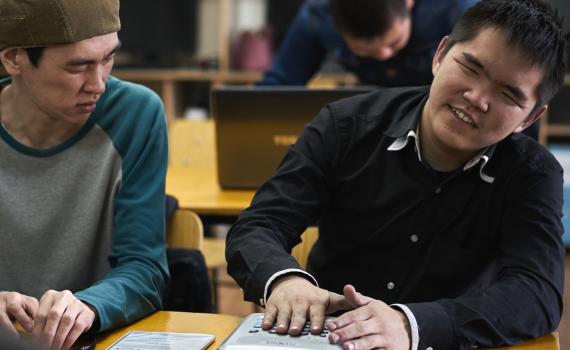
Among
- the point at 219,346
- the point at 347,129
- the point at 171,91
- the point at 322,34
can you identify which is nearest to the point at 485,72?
the point at 347,129

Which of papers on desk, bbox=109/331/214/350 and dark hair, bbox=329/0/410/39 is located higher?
dark hair, bbox=329/0/410/39

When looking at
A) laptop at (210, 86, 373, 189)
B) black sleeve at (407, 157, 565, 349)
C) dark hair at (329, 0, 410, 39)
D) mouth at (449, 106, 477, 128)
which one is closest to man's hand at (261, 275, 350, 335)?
black sleeve at (407, 157, 565, 349)

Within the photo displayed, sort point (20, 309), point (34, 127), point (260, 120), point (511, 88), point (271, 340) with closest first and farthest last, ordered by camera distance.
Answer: point (271, 340) → point (20, 309) → point (511, 88) → point (34, 127) → point (260, 120)

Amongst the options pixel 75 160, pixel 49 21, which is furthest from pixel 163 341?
pixel 49 21

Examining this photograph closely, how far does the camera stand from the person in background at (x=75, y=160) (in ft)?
→ 4.67

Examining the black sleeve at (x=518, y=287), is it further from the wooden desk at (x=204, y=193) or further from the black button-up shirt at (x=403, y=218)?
the wooden desk at (x=204, y=193)

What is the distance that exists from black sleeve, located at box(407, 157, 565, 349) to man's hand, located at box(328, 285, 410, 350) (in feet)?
0.15

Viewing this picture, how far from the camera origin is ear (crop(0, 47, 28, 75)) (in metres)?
1.45

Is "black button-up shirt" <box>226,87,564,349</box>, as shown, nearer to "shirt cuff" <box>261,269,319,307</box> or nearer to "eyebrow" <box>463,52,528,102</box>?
"shirt cuff" <box>261,269,319,307</box>

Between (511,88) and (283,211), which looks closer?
(511,88)

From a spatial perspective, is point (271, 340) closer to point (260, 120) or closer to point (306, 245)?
point (306, 245)

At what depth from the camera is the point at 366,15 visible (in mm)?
2289

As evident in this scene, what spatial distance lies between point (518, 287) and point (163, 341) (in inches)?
22.9

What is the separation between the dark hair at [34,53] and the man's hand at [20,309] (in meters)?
0.48
